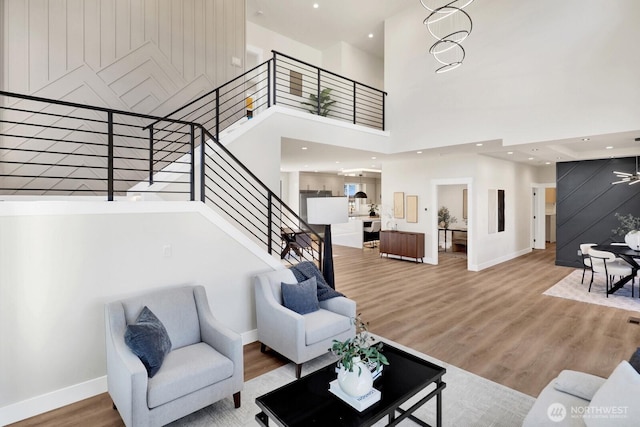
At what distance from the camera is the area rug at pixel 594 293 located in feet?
17.8

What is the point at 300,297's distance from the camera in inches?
139

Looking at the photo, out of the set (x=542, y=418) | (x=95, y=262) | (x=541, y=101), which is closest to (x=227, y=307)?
(x=95, y=262)

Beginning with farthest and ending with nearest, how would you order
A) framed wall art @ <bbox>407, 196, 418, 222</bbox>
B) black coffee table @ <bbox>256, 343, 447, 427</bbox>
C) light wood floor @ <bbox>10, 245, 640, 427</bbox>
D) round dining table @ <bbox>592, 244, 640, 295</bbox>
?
framed wall art @ <bbox>407, 196, 418, 222</bbox> < round dining table @ <bbox>592, 244, 640, 295</bbox> < light wood floor @ <bbox>10, 245, 640, 427</bbox> < black coffee table @ <bbox>256, 343, 447, 427</bbox>

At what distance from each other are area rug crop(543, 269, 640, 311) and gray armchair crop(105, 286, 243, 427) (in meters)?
5.92

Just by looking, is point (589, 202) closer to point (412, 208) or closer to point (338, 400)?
point (412, 208)

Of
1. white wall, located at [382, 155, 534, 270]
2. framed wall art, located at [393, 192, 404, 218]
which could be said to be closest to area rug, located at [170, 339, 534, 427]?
white wall, located at [382, 155, 534, 270]

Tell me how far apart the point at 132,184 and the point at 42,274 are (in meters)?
3.05

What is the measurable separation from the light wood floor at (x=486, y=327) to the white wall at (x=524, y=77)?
9.15 feet

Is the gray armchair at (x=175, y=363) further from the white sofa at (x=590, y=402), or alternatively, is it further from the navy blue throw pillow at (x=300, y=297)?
the white sofa at (x=590, y=402)

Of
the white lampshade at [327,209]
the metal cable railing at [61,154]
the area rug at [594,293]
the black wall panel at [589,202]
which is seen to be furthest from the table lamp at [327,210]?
the black wall panel at [589,202]

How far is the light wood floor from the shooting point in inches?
127

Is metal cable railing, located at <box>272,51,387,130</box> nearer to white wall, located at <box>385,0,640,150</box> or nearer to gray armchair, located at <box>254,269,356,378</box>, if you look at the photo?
white wall, located at <box>385,0,640,150</box>

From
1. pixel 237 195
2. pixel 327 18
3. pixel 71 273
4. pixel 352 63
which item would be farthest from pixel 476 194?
pixel 71 273

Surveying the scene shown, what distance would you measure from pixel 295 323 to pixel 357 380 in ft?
3.90
